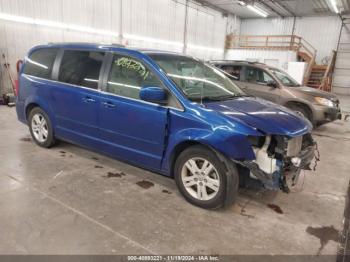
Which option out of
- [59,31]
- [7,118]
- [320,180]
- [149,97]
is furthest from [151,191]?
[59,31]

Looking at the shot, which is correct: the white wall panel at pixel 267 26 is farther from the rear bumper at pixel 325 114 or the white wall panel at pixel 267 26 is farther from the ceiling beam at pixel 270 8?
the rear bumper at pixel 325 114

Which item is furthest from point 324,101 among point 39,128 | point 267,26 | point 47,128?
point 267,26

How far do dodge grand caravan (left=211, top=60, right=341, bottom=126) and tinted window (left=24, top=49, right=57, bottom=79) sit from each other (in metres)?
4.10

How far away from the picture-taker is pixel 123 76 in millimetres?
3277

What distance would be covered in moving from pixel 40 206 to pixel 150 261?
1306 millimetres

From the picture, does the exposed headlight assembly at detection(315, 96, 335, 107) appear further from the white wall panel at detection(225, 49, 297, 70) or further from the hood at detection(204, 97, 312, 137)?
the white wall panel at detection(225, 49, 297, 70)

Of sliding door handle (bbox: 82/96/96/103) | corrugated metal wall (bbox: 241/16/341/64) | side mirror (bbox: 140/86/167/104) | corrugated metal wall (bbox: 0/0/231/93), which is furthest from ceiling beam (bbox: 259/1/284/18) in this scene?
side mirror (bbox: 140/86/167/104)

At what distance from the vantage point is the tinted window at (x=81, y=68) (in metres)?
3.50

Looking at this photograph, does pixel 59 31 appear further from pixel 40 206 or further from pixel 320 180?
pixel 320 180

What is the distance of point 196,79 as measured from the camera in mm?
3320

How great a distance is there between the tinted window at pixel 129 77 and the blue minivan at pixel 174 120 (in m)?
0.01

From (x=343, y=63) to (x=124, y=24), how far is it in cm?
1425

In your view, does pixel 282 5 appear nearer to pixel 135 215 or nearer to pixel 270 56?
pixel 270 56

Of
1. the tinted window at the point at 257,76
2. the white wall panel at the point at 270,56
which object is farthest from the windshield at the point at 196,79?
the white wall panel at the point at 270,56
